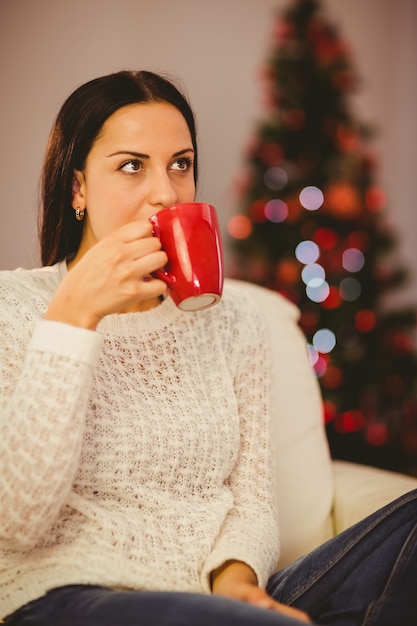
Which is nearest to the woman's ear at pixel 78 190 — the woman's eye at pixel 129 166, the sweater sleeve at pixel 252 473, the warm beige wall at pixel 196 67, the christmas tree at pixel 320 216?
the woman's eye at pixel 129 166

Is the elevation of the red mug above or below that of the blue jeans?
above

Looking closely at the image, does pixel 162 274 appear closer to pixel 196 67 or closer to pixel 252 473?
pixel 252 473

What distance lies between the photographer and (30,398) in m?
0.82

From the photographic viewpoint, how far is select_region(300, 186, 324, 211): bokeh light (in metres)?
2.58

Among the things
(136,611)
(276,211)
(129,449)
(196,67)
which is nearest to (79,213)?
(129,449)

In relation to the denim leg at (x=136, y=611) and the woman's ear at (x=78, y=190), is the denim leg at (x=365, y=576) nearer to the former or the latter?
the denim leg at (x=136, y=611)

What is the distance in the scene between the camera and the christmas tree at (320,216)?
2.58 metres

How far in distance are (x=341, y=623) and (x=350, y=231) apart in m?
2.01

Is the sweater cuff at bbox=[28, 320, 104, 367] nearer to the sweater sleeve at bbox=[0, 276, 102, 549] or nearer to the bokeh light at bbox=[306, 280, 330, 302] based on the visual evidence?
the sweater sleeve at bbox=[0, 276, 102, 549]

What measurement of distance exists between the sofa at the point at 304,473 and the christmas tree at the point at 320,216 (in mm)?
1059

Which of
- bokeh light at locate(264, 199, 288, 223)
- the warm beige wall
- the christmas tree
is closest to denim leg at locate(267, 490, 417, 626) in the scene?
the warm beige wall

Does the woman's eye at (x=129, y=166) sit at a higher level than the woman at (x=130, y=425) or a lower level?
higher

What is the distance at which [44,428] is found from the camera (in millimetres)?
816

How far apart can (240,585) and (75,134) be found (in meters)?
0.79
